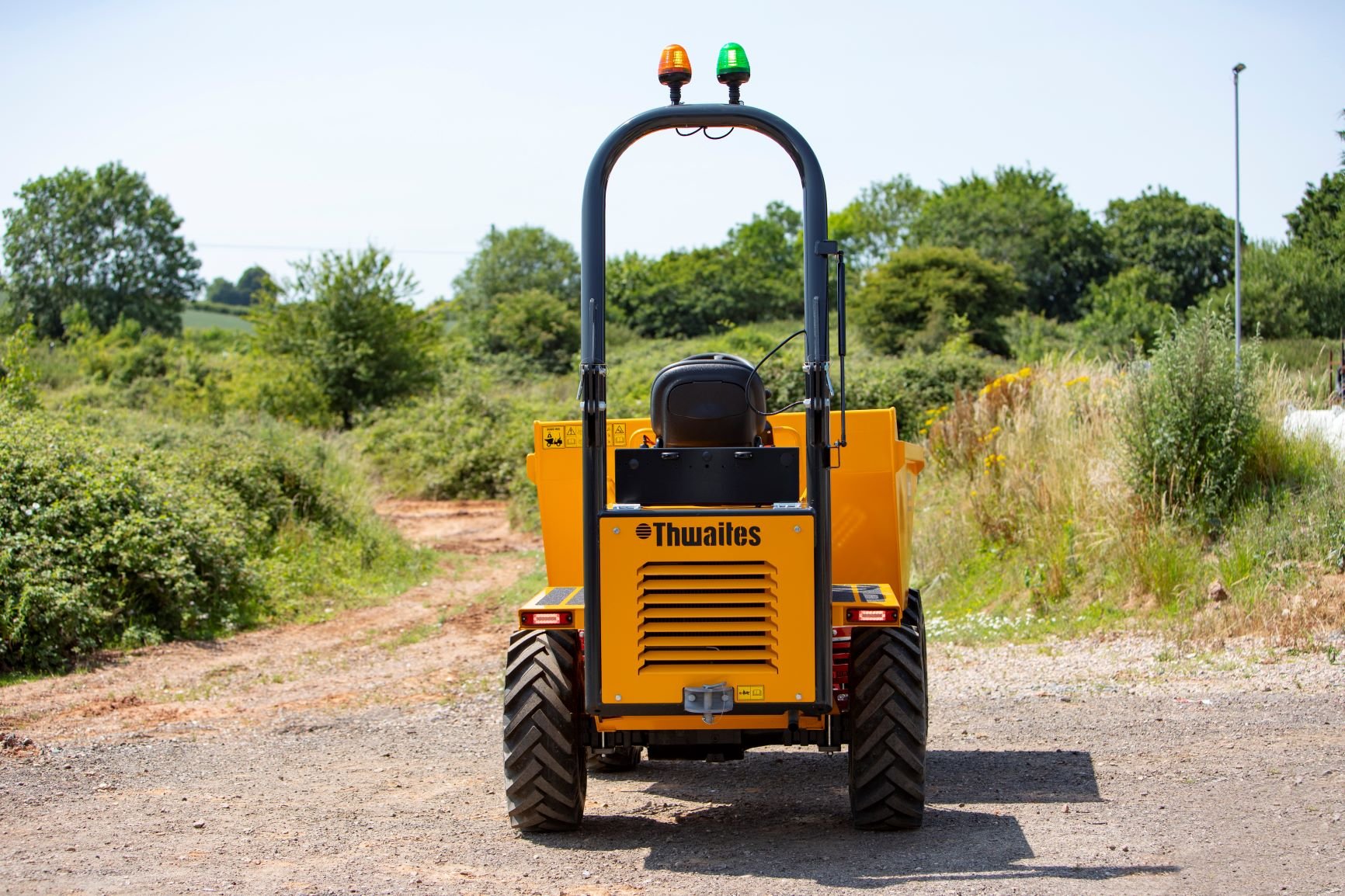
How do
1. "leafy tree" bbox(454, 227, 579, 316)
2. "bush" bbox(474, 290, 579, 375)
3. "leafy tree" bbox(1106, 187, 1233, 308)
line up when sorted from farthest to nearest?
"leafy tree" bbox(454, 227, 579, 316), "leafy tree" bbox(1106, 187, 1233, 308), "bush" bbox(474, 290, 579, 375)

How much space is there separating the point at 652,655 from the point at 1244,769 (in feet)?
11.4

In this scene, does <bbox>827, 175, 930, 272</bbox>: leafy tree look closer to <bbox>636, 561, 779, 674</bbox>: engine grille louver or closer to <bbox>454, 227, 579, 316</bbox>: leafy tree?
<bbox>454, 227, 579, 316</bbox>: leafy tree

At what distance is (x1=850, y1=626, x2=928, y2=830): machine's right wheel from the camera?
17.5 feet

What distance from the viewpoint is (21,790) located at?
267 inches

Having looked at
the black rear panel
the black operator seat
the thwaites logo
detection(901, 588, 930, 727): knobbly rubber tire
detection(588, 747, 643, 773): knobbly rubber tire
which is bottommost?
detection(588, 747, 643, 773): knobbly rubber tire

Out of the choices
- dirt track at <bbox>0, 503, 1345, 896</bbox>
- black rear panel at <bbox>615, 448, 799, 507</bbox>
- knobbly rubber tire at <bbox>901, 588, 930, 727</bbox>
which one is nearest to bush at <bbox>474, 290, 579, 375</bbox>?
dirt track at <bbox>0, 503, 1345, 896</bbox>

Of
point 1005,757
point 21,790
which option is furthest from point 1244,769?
point 21,790

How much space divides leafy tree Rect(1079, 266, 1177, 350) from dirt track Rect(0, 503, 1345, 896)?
24912 mm

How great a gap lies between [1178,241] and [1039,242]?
7.31 metres

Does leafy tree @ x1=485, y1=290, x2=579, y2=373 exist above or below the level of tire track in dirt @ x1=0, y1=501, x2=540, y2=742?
above

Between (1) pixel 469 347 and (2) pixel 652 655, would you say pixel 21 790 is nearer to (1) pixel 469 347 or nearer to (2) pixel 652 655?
(2) pixel 652 655

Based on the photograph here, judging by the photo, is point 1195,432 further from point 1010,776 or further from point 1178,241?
point 1178,241

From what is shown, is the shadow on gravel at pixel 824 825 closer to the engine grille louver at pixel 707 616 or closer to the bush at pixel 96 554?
the engine grille louver at pixel 707 616

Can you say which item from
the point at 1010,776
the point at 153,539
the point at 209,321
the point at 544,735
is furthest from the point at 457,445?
the point at 209,321
